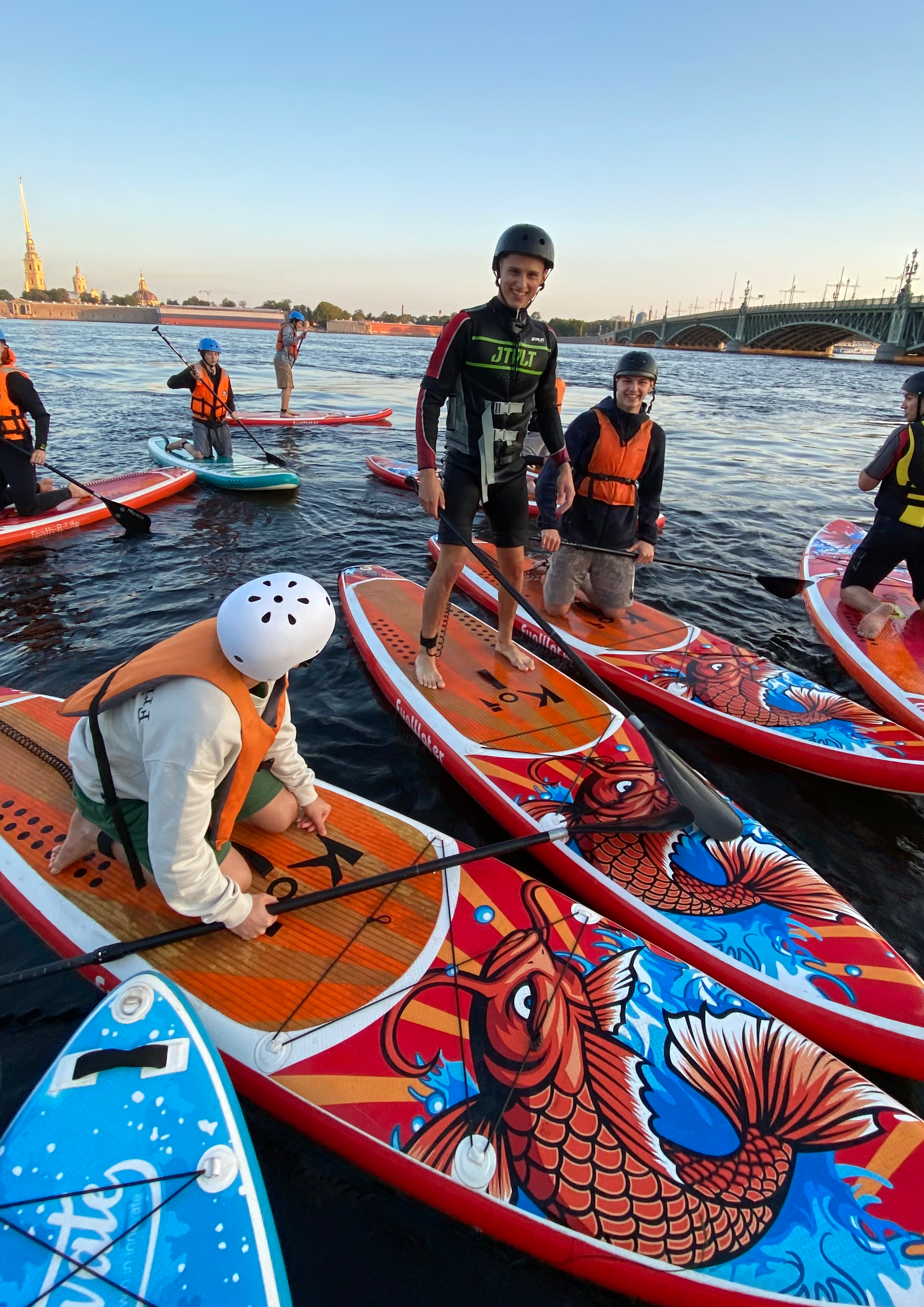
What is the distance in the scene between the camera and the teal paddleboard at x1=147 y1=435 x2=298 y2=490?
10.4m

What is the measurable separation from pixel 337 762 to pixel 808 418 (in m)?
27.1

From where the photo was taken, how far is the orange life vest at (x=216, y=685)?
220 centimetres

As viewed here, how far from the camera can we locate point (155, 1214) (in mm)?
1888

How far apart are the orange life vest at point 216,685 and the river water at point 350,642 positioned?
129 cm

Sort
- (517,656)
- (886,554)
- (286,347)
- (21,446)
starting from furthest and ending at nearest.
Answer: (286,347) < (21,446) < (886,554) < (517,656)

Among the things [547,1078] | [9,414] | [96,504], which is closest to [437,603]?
[547,1078]

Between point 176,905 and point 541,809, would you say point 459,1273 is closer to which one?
point 176,905

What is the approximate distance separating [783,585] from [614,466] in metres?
2.72

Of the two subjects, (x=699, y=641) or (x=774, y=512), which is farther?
(x=774, y=512)

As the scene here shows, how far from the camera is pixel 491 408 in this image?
416 cm

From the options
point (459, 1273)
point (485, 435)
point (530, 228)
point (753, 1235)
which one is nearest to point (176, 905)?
point (459, 1273)

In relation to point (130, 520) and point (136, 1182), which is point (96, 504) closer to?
point (130, 520)

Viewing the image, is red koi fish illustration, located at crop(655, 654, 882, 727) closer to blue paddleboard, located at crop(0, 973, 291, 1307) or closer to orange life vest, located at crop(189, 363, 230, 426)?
blue paddleboard, located at crop(0, 973, 291, 1307)

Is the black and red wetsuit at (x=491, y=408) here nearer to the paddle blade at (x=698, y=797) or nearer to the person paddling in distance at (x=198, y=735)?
the paddle blade at (x=698, y=797)
